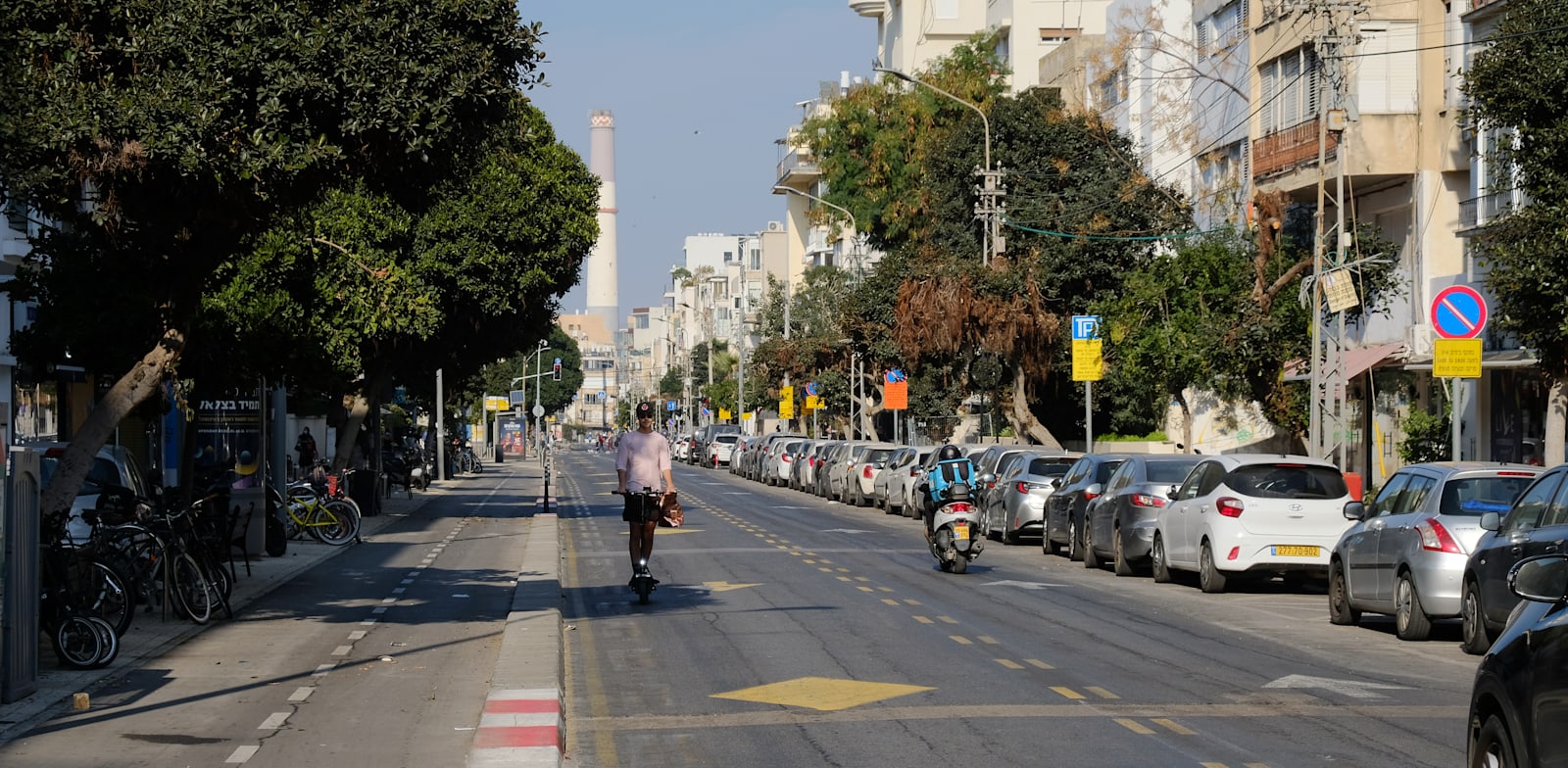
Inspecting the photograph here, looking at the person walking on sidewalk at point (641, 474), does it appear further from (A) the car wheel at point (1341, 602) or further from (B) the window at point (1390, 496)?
(B) the window at point (1390, 496)

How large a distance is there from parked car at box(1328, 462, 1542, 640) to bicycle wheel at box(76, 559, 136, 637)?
35.4 feet

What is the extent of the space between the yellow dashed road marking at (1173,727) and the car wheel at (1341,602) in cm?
686

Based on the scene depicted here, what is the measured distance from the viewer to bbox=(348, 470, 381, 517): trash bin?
1508 inches

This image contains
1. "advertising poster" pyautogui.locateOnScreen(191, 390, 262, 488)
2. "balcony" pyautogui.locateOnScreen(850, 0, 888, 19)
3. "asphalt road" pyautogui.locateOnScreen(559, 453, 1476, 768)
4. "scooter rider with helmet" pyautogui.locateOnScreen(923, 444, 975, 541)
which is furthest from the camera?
"balcony" pyautogui.locateOnScreen(850, 0, 888, 19)

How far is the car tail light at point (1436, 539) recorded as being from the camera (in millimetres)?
15320

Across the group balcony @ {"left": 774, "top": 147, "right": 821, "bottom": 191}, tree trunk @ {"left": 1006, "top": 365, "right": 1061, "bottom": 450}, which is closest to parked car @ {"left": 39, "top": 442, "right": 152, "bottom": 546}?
tree trunk @ {"left": 1006, "top": 365, "right": 1061, "bottom": 450}

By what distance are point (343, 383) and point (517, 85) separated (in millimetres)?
20393

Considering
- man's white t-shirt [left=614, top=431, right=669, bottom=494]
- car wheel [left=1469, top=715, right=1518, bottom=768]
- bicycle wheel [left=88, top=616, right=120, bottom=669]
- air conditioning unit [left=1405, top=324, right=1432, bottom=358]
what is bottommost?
bicycle wheel [left=88, top=616, right=120, bottom=669]

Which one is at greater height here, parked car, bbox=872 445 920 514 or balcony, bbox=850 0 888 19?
balcony, bbox=850 0 888 19

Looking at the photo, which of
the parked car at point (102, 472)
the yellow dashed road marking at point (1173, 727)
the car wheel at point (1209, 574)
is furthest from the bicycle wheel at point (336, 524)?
the yellow dashed road marking at point (1173, 727)

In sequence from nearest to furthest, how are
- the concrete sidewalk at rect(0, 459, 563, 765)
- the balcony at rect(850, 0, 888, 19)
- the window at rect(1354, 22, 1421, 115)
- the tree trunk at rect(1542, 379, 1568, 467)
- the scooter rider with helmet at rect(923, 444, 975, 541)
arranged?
the concrete sidewalk at rect(0, 459, 563, 765) < the scooter rider with helmet at rect(923, 444, 975, 541) < the tree trunk at rect(1542, 379, 1568, 467) < the window at rect(1354, 22, 1421, 115) < the balcony at rect(850, 0, 888, 19)

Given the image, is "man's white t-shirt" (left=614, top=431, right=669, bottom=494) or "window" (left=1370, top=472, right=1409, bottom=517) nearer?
"window" (left=1370, top=472, right=1409, bottom=517)

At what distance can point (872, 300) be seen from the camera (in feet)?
180

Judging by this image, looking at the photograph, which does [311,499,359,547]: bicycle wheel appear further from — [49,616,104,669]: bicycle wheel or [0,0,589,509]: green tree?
[49,616,104,669]: bicycle wheel
